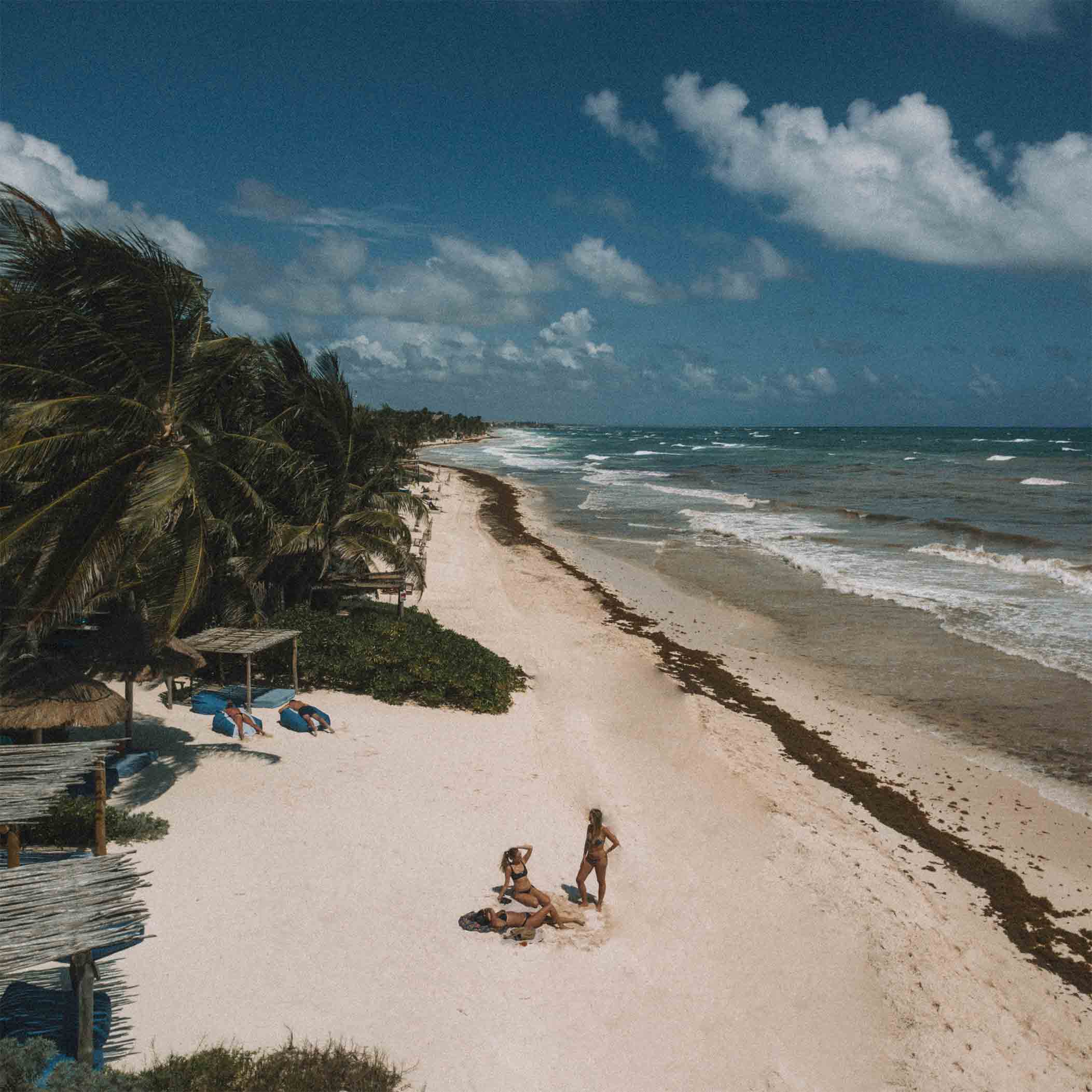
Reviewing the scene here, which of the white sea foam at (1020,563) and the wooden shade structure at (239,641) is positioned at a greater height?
the wooden shade structure at (239,641)

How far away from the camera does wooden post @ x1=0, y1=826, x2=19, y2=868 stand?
17.4 feet

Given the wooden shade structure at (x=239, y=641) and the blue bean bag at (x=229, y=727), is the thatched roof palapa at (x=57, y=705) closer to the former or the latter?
the blue bean bag at (x=229, y=727)

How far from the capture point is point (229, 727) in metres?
10.9

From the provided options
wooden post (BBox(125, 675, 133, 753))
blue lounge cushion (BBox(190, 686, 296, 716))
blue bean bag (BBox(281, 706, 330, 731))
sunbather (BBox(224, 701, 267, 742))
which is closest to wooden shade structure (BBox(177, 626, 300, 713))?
blue lounge cushion (BBox(190, 686, 296, 716))

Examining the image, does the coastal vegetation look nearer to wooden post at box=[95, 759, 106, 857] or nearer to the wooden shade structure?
the wooden shade structure

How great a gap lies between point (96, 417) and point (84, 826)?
4.11 meters

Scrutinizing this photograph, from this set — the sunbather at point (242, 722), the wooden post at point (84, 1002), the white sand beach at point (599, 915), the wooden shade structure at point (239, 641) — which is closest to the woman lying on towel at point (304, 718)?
the white sand beach at point (599, 915)

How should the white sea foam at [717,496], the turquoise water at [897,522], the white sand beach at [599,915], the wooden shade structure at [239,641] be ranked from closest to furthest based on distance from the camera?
the white sand beach at [599,915] → the wooden shade structure at [239,641] → the turquoise water at [897,522] → the white sea foam at [717,496]

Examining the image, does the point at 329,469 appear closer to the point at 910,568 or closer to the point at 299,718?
the point at 299,718

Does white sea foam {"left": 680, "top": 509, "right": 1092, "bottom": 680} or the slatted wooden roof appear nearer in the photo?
the slatted wooden roof

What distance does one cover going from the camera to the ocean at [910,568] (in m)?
14.7

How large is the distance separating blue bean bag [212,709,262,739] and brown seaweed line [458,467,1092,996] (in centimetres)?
814

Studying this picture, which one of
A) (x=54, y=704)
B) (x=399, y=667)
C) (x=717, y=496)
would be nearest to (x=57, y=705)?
(x=54, y=704)

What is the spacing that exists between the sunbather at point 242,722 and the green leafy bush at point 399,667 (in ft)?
8.08
